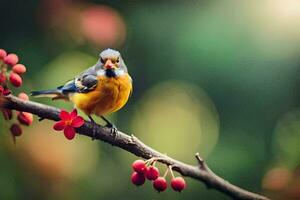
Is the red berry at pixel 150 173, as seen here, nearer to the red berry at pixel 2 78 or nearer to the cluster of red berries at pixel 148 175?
the cluster of red berries at pixel 148 175

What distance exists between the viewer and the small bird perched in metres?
0.91

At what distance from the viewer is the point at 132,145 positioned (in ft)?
2.50

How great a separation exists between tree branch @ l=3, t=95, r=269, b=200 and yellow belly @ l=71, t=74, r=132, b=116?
89mm

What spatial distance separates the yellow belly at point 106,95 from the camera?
912 millimetres

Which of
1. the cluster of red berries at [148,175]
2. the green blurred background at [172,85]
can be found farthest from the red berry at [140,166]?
the green blurred background at [172,85]

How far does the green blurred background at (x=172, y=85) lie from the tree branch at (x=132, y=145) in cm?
37

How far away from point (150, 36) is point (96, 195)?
0.45m

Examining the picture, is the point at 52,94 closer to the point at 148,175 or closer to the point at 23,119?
the point at 23,119

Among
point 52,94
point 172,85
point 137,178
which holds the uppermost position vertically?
point 172,85

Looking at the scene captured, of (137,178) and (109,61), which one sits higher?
(109,61)

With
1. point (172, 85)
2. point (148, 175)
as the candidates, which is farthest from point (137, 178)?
point (172, 85)

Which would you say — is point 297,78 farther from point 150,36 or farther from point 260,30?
point 150,36

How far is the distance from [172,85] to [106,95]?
2.05 feet

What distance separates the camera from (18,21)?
4.45 ft
